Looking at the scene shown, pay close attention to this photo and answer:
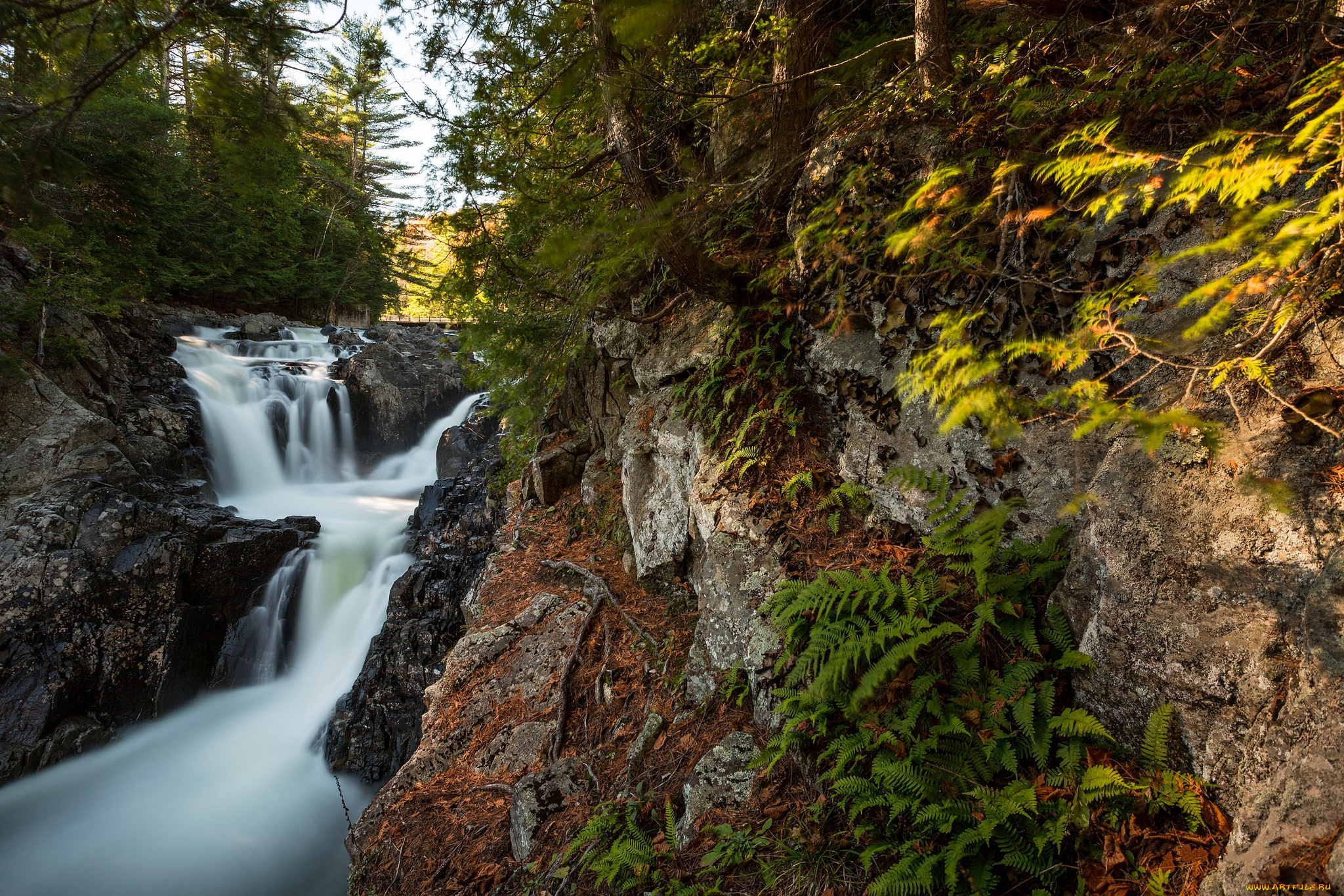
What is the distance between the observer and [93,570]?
8.02 meters

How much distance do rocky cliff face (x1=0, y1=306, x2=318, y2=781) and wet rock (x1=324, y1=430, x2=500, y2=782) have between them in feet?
9.45

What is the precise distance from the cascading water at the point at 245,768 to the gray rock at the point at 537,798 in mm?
3258

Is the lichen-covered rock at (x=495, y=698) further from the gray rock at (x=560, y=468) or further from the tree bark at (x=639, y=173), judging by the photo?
the tree bark at (x=639, y=173)

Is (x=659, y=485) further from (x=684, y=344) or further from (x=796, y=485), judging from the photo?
(x=796, y=485)

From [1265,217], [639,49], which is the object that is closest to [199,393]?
[639,49]

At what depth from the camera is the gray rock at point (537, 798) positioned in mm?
3871

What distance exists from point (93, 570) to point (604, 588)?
27.2 feet

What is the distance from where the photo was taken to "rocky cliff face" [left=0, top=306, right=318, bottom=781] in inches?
293

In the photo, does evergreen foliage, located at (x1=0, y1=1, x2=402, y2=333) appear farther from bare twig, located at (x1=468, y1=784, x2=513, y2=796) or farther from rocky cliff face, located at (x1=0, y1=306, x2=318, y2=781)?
bare twig, located at (x1=468, y1=784, x2=513, y2=796)

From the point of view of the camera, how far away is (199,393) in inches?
516

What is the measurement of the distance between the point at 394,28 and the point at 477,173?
112cm

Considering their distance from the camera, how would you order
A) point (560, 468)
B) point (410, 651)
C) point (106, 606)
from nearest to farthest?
point (410, 651)
point (106, 606)
point (560, 468)

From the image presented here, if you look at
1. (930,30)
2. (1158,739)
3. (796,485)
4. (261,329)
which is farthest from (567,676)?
(261,329)

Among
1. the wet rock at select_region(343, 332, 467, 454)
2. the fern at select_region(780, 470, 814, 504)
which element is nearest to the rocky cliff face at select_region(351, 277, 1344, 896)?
the fern at select_region(780, 470, 814, 504)
